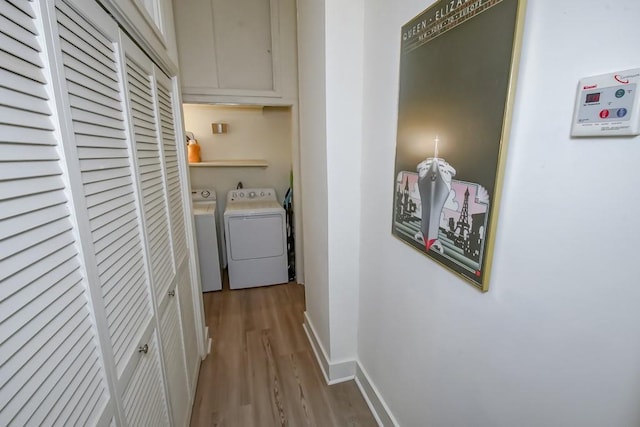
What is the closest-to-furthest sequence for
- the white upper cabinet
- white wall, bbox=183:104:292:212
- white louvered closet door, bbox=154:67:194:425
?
white louvered closet door, bbox=154:67:194:425 < the white upper cabinet < white wall, bbox=183:104:292:212

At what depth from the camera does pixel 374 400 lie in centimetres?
165

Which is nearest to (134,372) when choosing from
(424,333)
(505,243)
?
(424,333)

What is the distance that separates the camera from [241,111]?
334 cm

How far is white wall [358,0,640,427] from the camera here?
21.5 inches

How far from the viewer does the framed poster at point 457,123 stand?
2.43 ft

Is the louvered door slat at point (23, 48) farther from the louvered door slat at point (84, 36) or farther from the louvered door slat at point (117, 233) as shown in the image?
the louvered door slat at point (117, 233)

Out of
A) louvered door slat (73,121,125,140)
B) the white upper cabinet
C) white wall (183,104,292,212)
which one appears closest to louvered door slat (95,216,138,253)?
louvered door slat (73,121,125,140)

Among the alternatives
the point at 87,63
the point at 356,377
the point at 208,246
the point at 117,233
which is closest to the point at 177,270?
the point at 117,233

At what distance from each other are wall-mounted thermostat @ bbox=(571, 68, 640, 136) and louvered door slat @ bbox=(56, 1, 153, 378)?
3.57ft

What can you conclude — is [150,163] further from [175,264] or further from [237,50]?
[237,50]

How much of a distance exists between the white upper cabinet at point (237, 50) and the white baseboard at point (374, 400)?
2.31 metres

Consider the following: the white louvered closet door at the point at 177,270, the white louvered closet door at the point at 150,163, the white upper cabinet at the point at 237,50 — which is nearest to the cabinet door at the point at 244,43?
the white upper cabinet at the point at 237,50

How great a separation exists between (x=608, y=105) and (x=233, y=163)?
3.05m

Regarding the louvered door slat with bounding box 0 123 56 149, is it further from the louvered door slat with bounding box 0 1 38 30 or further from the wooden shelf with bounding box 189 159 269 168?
the wooden shelf with bounding box 189 159 269 168
